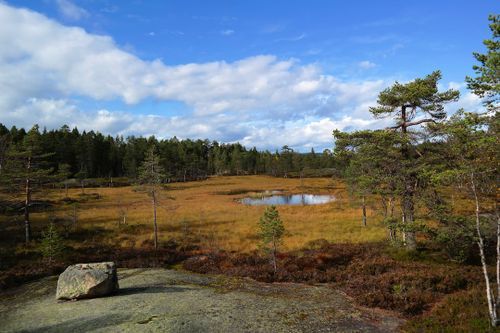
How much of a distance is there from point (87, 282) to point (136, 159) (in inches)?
3853

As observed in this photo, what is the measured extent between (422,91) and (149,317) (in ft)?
64.6

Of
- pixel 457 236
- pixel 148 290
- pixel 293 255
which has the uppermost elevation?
pixel 457 236

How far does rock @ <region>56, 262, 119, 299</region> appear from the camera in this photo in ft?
56.8

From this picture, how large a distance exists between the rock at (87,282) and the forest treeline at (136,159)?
4979 centimetres

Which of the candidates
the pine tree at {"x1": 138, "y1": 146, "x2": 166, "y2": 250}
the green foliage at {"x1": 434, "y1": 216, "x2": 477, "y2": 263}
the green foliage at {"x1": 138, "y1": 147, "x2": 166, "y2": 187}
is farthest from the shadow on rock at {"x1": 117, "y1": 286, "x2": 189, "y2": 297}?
the green foliage at {"x1": 434, "y1": 216, "x2": 477, "y2": 263}

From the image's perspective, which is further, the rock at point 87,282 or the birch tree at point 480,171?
the rock at point 87,282

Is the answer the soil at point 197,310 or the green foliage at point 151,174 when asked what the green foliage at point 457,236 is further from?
the green foliage at point 151,174

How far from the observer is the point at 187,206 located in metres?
59.3

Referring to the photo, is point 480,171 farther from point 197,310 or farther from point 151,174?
point 151,174

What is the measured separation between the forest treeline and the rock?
4979 centimetres

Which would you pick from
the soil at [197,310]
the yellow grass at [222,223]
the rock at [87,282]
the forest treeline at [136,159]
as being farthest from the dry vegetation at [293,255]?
the forest treeline at [136,159]

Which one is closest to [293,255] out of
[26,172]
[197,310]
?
[197,310]

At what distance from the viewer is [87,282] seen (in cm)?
1747

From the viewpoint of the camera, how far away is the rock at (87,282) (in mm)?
17312
